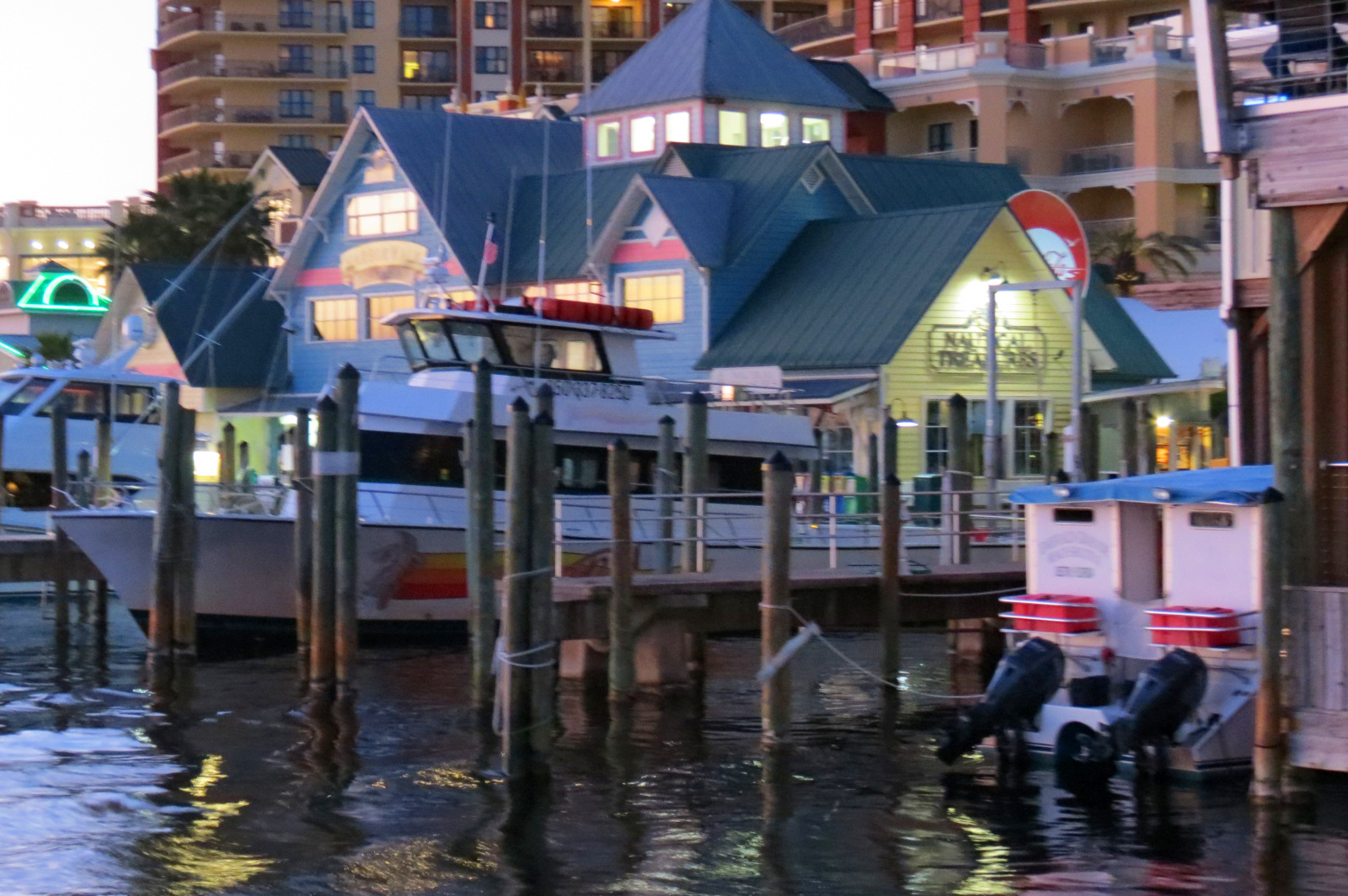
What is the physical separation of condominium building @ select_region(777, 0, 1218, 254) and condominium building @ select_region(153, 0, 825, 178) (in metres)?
24.0

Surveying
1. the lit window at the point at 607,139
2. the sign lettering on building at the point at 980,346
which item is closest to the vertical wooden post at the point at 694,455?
the sign lettering on building at the point at 980,346

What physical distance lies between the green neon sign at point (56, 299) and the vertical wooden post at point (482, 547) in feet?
122

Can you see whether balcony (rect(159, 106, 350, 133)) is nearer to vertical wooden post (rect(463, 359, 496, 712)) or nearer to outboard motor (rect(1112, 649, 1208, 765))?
vertical wooden post (rect(463, 359, 496, 712))

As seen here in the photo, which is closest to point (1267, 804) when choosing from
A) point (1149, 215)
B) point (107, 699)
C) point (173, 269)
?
point (107, 699)

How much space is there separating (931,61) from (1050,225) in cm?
2954

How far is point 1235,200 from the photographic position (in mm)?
19625

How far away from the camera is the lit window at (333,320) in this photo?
142ft

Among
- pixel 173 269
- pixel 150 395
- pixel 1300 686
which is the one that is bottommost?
pixel 1300 686

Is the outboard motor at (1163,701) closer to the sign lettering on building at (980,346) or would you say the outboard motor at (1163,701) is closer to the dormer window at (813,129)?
the sign lettering on building at (980,346)

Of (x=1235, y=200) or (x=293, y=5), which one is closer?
(x=1235, y=200)

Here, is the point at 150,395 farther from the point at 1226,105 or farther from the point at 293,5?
the point at 293,5

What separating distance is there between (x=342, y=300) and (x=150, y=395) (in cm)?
928

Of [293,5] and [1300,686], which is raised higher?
[293,5]

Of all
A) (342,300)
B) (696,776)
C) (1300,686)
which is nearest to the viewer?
(1300,686)
